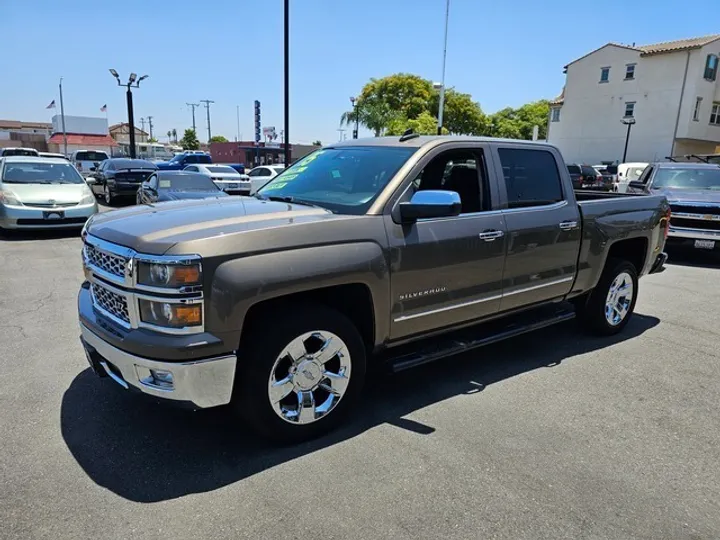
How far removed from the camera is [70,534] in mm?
2447

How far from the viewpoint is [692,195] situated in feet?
33.8

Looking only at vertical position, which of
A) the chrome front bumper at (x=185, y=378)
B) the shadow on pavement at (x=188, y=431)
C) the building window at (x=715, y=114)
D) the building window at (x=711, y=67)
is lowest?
the shadow on pavement at (x=188, y=431)

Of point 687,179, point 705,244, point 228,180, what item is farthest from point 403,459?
point 228,180

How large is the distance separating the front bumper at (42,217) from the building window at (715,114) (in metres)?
43.5

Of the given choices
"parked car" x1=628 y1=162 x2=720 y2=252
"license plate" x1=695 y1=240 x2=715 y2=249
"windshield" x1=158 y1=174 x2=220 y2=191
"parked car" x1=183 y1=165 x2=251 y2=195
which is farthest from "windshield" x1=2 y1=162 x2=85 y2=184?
"license plate" x1=695 y1=240 x2=715 y2=249

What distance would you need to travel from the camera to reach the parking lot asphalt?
258cm

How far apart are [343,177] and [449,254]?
41.1 inches

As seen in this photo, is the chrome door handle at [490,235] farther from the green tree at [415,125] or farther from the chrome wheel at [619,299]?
the green tree at [415,125]

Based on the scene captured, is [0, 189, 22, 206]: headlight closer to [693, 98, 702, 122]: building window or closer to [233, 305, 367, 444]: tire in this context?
[233, 305, 367, 444]: tire

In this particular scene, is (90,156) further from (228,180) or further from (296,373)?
(296,373)

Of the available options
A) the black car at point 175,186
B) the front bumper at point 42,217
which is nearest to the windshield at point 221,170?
the black car at point 175,186

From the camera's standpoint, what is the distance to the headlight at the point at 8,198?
32.8 ft

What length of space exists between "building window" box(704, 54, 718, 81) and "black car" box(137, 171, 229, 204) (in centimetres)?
3861

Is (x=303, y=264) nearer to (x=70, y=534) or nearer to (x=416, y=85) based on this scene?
(x=70, y=534)
